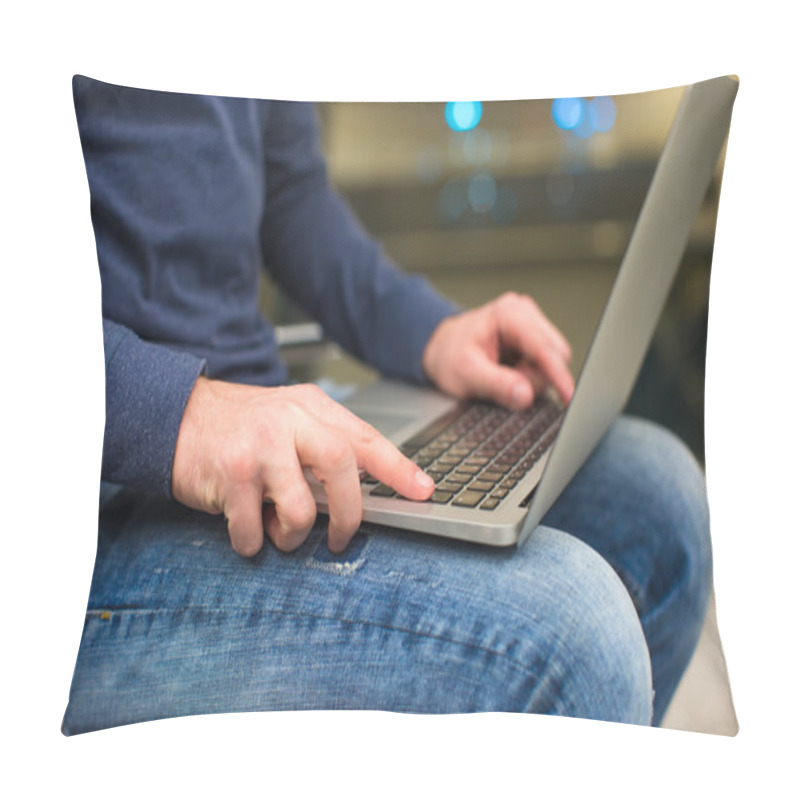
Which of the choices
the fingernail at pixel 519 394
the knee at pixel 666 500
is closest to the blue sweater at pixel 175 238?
the fingernail at pixel 519 394

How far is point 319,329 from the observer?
1.00m

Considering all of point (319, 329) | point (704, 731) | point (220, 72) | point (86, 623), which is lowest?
point (704, 731)

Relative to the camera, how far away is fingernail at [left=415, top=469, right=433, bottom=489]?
653 mm

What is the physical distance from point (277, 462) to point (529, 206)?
45 cm

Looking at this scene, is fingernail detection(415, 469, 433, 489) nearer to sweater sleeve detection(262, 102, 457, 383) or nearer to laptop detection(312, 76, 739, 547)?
laptop detection(312, 76, 739, 547)

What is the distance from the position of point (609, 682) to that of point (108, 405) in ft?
1.41

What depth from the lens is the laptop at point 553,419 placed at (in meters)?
0.63

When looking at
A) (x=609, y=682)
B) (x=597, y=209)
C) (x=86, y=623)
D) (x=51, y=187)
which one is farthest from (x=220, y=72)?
(x=609, y=682)

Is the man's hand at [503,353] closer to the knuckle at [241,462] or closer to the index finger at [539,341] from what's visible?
the index finger at [539,341]

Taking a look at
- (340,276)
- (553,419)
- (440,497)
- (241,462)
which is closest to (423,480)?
(440,497)

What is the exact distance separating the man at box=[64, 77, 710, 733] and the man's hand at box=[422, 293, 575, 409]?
147 mm

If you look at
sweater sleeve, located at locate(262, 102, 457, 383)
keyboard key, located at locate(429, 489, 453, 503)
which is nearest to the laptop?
keyboard key, located at locate(429, 489, 453, 503)

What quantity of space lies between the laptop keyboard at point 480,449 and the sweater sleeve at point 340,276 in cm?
12

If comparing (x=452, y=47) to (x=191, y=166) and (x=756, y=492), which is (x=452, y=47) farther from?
(x=756, y=492)
